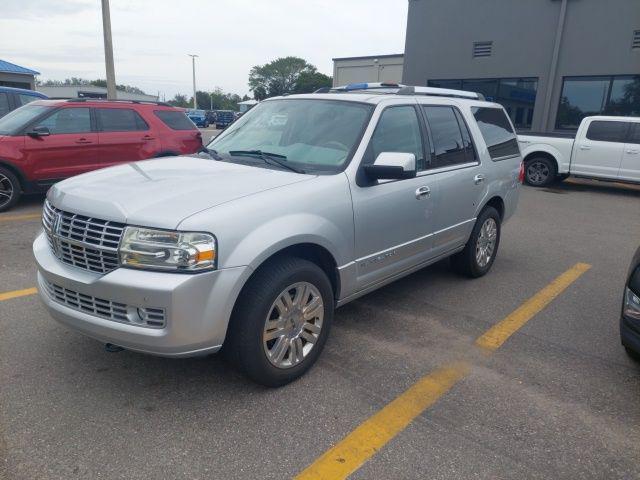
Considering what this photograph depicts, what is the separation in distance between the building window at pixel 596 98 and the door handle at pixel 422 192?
1498 cm

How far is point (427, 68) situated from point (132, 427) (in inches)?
786

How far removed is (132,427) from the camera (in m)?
2.68

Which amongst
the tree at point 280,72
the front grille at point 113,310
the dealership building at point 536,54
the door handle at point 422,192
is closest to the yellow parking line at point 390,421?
the front grille at point 113,310

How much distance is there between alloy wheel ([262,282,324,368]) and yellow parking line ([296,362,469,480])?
61 centimetres

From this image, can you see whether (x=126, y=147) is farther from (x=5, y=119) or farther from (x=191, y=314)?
(x=191, y=314)

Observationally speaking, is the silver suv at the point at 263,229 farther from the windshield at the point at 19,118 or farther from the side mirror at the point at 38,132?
the windshield at the point at 19,118

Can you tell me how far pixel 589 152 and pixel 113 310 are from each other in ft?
39.9

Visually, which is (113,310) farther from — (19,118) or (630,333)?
(19,118)

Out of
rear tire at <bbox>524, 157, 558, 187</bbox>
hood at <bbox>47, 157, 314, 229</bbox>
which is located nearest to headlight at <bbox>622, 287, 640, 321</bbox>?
hood at <bbox>47, 157, 314, 229</bbox>

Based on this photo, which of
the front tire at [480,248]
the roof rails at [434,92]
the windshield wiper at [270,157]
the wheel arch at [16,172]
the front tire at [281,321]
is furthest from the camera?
the wheel arch at [16,172]

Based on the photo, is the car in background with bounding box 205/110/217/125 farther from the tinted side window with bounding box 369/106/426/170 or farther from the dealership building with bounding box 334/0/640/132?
the tinted side window with bounding box 369/106/426/170

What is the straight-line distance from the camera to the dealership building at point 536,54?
15.8 m

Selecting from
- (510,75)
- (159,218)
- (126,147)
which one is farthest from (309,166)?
(510,75)

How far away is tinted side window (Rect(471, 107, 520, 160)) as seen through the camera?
5098mm
